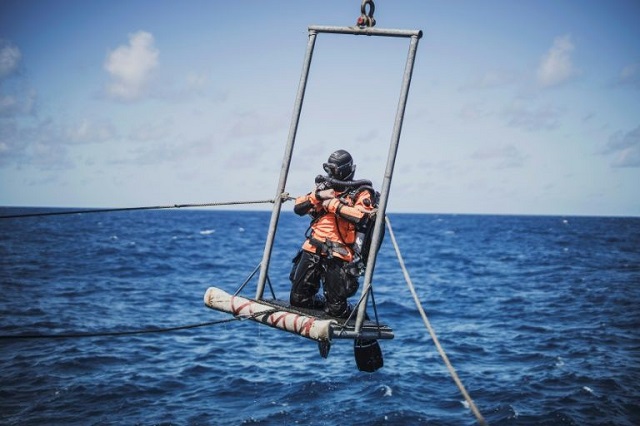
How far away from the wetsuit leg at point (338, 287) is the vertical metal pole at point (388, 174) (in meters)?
0.75

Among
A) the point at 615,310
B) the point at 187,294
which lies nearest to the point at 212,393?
the point at 187,294

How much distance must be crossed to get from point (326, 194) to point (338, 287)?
4.41 ft

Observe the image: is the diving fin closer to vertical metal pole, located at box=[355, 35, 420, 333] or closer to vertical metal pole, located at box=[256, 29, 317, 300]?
vertical metal pole, located at box=[355, 35, 420, 333]

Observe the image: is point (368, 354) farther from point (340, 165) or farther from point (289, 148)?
point (289, 148)

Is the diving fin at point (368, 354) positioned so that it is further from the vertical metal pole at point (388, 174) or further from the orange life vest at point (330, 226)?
the orange life vest at point (330, 226)

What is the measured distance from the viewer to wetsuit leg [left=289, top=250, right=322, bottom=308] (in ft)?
24.5

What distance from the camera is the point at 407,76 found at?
20.9 feet

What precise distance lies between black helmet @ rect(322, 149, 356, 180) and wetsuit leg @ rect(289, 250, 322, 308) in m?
1.24

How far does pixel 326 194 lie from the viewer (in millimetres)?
6887

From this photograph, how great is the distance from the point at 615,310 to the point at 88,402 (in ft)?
82.2

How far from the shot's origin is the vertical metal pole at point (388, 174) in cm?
628

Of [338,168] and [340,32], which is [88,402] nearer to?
[338,168]

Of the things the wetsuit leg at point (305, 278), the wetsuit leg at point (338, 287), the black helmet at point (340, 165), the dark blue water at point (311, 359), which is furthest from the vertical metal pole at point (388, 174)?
the dark blue water at point (311, 359)

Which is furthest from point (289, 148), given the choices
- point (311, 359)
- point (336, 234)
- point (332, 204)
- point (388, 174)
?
point (311, 359)
